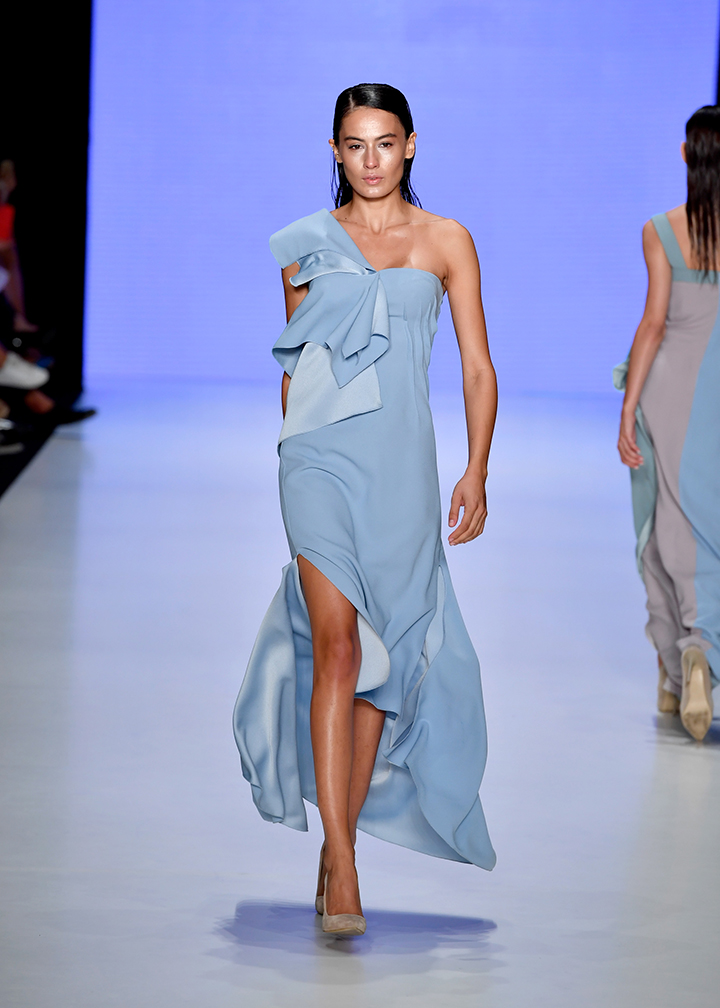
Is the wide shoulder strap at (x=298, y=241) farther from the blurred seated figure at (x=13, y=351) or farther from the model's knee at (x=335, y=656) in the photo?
the blurred seated figure at (x=13, y=351)

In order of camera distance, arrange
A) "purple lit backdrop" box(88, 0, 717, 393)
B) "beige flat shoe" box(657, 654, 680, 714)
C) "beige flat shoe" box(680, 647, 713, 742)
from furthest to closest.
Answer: "purple lit backdrop" box(88, 0, 717, 393) < "beige flat shoe" box(657, 654, 680, 714) < "beige flat shoe" box(680, 647, 713, 742)

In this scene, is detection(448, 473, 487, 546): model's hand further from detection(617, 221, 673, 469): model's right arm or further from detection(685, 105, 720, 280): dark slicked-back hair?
detection(685, 105, 720, 280): dark slicked-back hair

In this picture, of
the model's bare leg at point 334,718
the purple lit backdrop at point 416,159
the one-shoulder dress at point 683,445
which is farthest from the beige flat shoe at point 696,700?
the purple lit backdrop at point 416,159

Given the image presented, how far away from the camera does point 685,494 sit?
3623 millimetres

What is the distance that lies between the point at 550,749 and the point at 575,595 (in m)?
1.68

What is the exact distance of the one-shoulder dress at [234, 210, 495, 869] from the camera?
2334 mm

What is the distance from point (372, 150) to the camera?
237cm

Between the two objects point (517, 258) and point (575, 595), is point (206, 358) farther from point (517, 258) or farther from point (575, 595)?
point (575, 595)

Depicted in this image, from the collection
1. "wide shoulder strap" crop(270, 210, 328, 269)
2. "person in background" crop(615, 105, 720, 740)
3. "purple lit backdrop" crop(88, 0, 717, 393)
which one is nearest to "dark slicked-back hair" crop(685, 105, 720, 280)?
"person in background" crop(615, 105, 720, 740)

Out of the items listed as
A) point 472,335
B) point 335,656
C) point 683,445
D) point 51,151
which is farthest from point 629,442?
point 51,151

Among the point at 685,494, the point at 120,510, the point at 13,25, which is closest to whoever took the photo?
the point at 685,494

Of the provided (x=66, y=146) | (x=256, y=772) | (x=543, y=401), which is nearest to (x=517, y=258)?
(x=543, y=401)

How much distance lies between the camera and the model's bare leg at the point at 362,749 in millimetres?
2367

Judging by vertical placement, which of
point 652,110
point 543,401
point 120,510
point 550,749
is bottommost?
point 550,749
